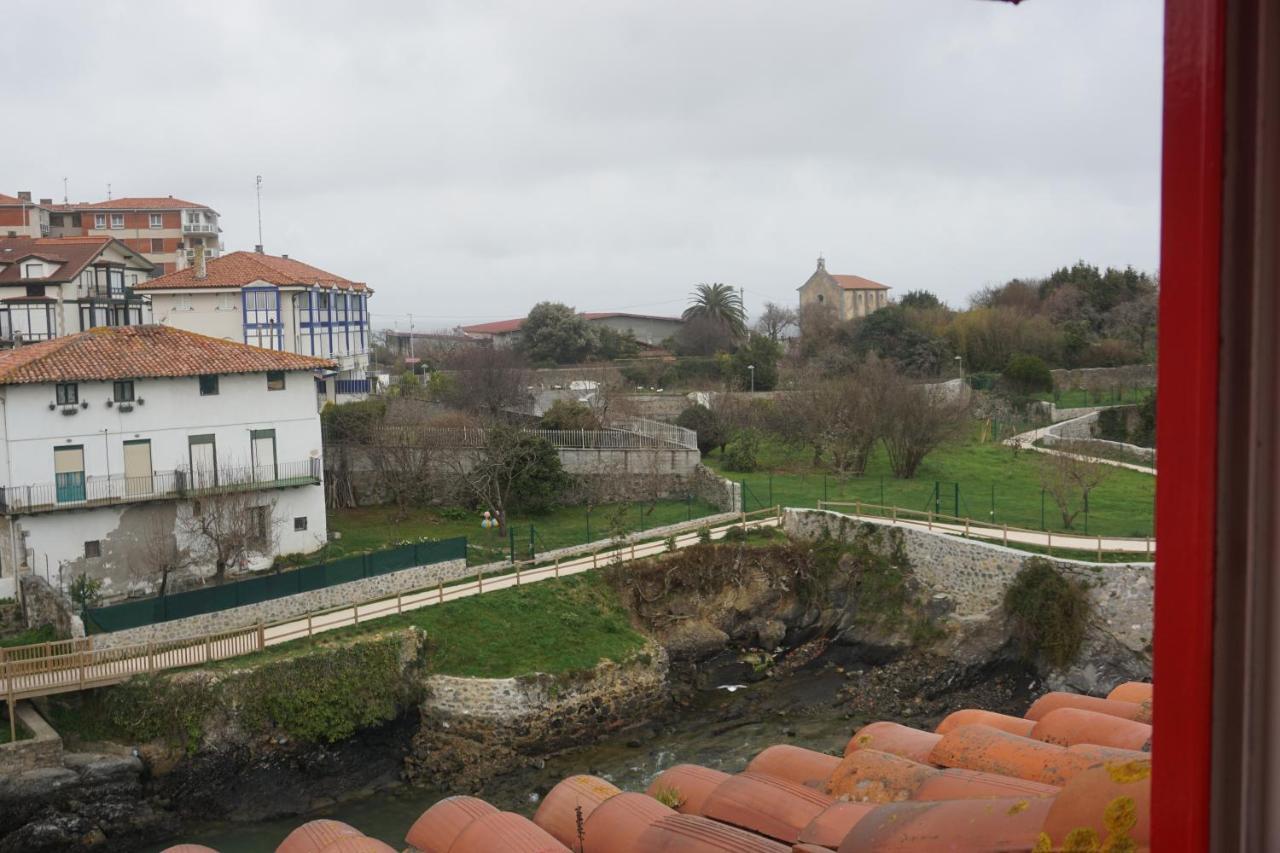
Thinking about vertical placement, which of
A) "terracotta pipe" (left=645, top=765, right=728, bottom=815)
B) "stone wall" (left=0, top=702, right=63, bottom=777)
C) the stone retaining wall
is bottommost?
the stone retaining wall

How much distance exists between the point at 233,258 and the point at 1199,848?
45.3 m

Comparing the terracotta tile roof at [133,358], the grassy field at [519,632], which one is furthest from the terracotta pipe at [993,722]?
the terracotta tile roof at [133,358]

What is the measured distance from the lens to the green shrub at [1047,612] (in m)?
24.9

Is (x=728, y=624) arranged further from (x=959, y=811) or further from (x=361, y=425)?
(x=959, y=811)

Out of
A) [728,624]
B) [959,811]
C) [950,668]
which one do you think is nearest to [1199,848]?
[959,811]

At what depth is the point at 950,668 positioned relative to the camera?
25.7m

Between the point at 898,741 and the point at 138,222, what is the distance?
70736 millimetres

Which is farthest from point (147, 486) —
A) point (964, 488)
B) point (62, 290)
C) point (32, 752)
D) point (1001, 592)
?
point (964, 488)

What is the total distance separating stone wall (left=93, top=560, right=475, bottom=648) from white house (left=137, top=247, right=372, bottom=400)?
16067 millimetres

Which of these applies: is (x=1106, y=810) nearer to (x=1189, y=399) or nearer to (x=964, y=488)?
(x=1189, y=399)

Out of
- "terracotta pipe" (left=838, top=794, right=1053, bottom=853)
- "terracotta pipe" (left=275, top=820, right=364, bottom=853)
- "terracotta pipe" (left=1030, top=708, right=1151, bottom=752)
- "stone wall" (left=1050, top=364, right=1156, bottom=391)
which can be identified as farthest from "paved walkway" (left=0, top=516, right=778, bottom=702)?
"stone wall" (left=1050, top=364, right=1156, bottom=391)

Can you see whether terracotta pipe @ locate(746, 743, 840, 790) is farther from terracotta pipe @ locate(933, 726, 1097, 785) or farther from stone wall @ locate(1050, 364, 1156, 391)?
stone wall @ locate(1050, 364, 1156, 391)

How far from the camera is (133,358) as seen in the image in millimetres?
27797

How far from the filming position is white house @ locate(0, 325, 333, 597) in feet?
83.9
